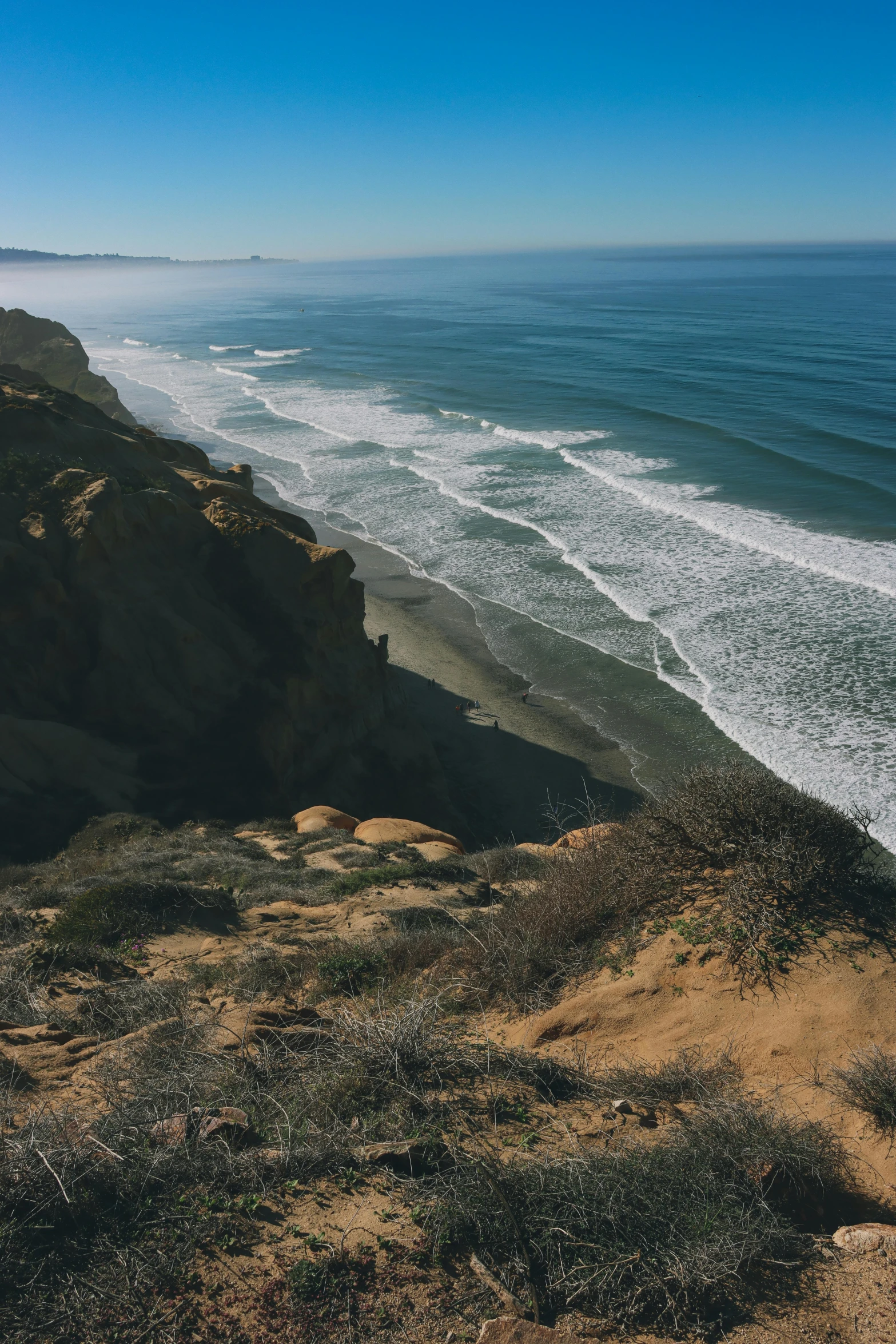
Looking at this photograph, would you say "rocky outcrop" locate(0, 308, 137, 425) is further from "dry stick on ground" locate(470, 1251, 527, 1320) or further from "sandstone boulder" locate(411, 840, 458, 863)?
"dry stick on ground" locate(470, 1251, 527, 1320)

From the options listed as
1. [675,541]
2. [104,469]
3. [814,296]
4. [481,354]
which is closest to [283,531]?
[104,469]

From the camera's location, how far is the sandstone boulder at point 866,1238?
3717mm

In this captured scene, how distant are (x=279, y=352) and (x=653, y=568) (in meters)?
57.3

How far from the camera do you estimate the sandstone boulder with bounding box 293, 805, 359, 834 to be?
1170 centimetres

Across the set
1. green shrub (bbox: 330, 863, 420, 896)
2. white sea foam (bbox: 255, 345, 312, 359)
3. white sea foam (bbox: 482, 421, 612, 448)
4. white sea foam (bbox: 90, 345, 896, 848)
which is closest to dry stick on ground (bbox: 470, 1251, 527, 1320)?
green shrub (bbox: 330, 863, 420, 896)

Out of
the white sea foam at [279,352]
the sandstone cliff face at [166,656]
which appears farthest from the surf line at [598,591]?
the white sea foam at [279,352]

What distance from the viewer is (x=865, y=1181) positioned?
414 centimetres

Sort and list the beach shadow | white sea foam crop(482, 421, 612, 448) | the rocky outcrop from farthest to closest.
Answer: the rocky outcrop < white sea foam crop(482, 421, 612, 448) < the beach shadow

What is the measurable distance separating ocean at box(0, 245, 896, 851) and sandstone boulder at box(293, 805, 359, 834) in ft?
21.5

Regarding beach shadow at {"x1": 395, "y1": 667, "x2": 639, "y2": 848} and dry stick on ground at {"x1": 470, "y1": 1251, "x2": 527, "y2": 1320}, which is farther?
beach shadow at {"x1": 395, "y1": 667, "x2": 639, "y2": 848}

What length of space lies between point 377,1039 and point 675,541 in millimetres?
24283

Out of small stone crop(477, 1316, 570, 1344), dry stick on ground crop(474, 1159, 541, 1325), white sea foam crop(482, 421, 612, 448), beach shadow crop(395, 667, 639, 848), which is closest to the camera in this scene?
small stone crop(477, 1316, 570, 1344)

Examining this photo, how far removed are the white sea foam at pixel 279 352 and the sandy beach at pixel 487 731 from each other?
53.0 meters

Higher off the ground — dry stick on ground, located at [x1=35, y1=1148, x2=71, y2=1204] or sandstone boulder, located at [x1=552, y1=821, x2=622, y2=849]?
dry stick on ground, located at [x1=35, y1=1148, x2=71, y2=1204]
